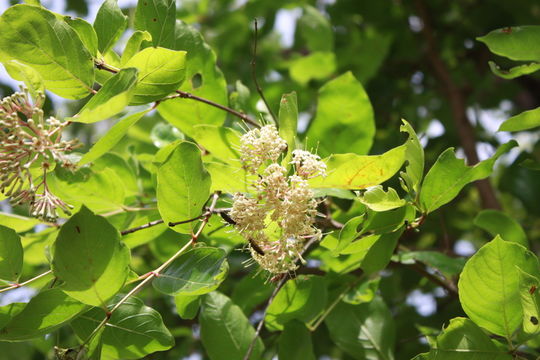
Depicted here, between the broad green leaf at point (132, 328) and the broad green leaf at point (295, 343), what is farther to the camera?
the broad green leaf at point (295, 343)

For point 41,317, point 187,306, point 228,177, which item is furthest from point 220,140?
point 41,317

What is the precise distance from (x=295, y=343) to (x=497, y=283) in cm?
42

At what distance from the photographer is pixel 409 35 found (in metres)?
2.35

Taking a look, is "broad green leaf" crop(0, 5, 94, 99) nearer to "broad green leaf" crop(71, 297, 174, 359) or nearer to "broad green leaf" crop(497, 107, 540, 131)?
"broad green leaf" crop(71, 297, 174, 359)

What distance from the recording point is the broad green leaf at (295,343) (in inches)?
44.1

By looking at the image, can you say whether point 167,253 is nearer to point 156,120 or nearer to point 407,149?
point 407,149

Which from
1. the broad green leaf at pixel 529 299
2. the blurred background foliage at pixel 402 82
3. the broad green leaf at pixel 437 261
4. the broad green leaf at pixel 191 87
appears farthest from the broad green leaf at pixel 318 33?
the broad green leaf at pixel 529 299

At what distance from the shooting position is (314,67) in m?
1.88

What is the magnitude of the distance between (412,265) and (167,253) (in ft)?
1.83

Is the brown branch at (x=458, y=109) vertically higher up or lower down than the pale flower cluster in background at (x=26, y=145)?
lower down

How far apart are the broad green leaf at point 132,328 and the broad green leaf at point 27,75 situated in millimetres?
363

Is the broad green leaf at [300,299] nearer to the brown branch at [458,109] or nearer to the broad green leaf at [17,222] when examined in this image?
the broad green leaf at [17,222]

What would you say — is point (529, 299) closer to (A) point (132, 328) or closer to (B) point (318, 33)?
(A) point (132, 328)

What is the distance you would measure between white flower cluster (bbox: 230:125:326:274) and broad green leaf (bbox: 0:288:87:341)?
0.29 metres
